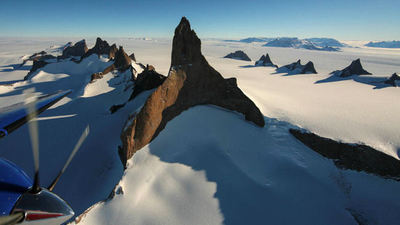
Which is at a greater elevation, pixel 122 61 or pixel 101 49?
pixel 101 49

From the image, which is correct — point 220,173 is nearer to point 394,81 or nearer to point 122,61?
point 122,61

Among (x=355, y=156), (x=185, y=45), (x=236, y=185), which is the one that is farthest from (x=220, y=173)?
(x=185, y=45)

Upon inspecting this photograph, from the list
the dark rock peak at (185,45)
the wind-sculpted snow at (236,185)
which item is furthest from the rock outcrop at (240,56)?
the wind-sculpted snow at (236,185)

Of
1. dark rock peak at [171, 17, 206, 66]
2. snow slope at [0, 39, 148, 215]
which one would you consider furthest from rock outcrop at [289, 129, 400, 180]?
snow slope at [0, 39, 148, 215]

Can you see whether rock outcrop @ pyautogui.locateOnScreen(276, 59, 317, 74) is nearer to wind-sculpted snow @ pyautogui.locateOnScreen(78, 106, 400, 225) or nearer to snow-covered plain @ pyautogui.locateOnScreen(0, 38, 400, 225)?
snow-covered plain @ pyautogui.locateOnScreen(0, 38, 400, 225)

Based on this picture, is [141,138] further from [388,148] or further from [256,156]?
[388,148]

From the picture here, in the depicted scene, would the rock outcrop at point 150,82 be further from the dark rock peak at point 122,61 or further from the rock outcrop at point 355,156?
the dark rock peak at point 122,61

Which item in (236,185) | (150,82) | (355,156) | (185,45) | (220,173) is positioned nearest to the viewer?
(236,185)
